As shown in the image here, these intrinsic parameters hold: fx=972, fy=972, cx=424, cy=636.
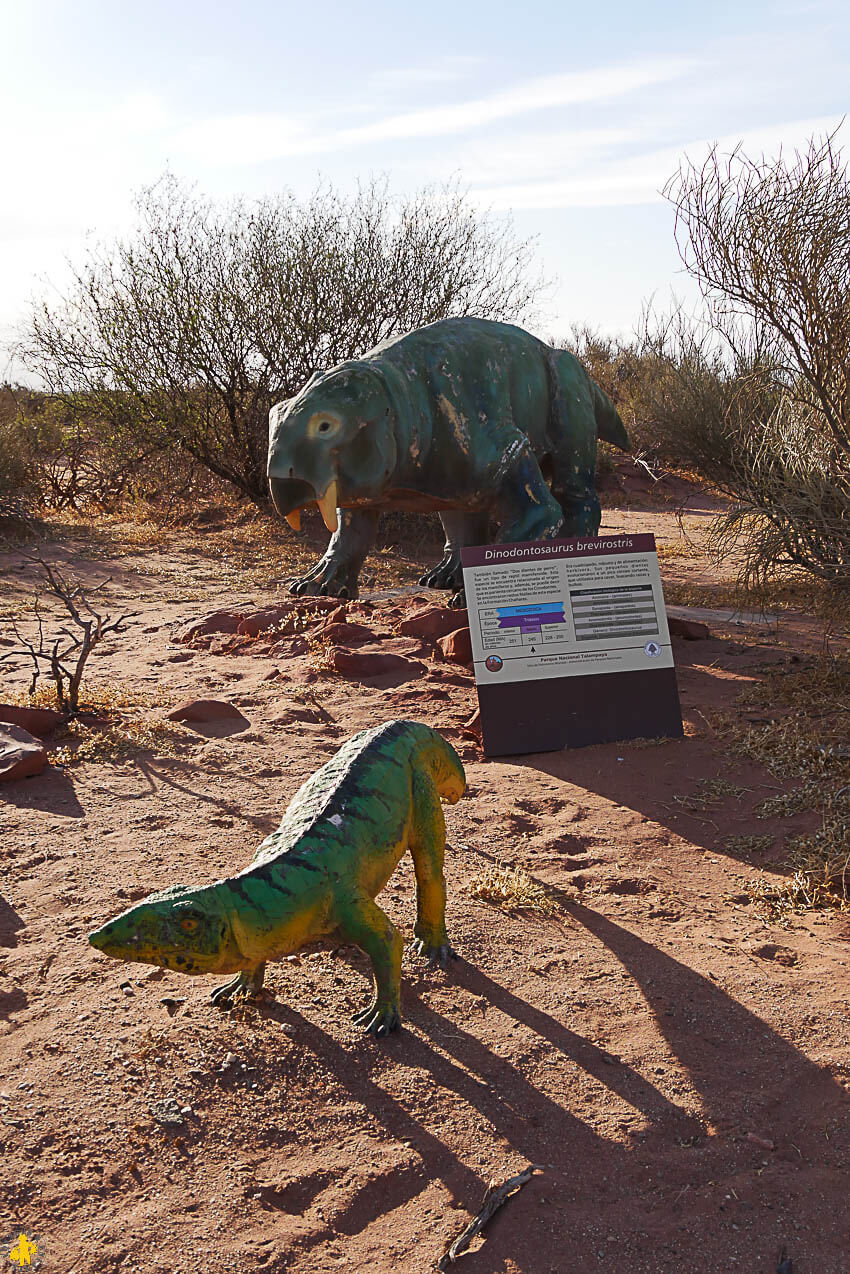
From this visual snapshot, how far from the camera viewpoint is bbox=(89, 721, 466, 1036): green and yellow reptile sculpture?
6.89 feet

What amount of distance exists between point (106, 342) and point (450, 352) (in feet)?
28.7

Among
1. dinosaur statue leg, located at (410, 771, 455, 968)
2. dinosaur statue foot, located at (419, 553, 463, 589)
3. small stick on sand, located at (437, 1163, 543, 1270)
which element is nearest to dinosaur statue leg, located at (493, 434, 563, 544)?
dinosaur statue foot, located at (419, 553, 463, 589)

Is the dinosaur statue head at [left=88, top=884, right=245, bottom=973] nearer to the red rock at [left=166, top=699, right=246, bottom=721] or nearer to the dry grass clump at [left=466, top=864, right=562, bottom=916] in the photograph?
the dry grass clump at [left=466, top=864, right=562, bottom=916]

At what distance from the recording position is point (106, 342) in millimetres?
13195

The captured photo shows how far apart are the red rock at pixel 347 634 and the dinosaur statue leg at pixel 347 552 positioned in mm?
696

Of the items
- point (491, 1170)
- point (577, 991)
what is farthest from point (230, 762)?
point (491, 1170)

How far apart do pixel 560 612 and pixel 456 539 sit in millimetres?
2465

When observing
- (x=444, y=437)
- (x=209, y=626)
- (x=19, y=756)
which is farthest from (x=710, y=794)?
(x=209, y=626)

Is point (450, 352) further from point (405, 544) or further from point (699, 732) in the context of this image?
point (405, 544)

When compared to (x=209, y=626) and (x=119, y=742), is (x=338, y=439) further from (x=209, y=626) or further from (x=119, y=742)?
(x=209, y=626)

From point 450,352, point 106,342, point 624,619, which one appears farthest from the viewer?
point 106,342

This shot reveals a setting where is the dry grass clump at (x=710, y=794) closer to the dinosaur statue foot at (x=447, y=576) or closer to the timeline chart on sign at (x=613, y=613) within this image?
the timeline chart on sign at (x=613, y=613)

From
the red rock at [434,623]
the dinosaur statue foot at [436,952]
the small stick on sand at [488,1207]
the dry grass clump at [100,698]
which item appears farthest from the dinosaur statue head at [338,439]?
the small stick on sand at [488,1207]

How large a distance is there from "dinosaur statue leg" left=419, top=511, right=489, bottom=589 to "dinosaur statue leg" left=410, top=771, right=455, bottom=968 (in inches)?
165
